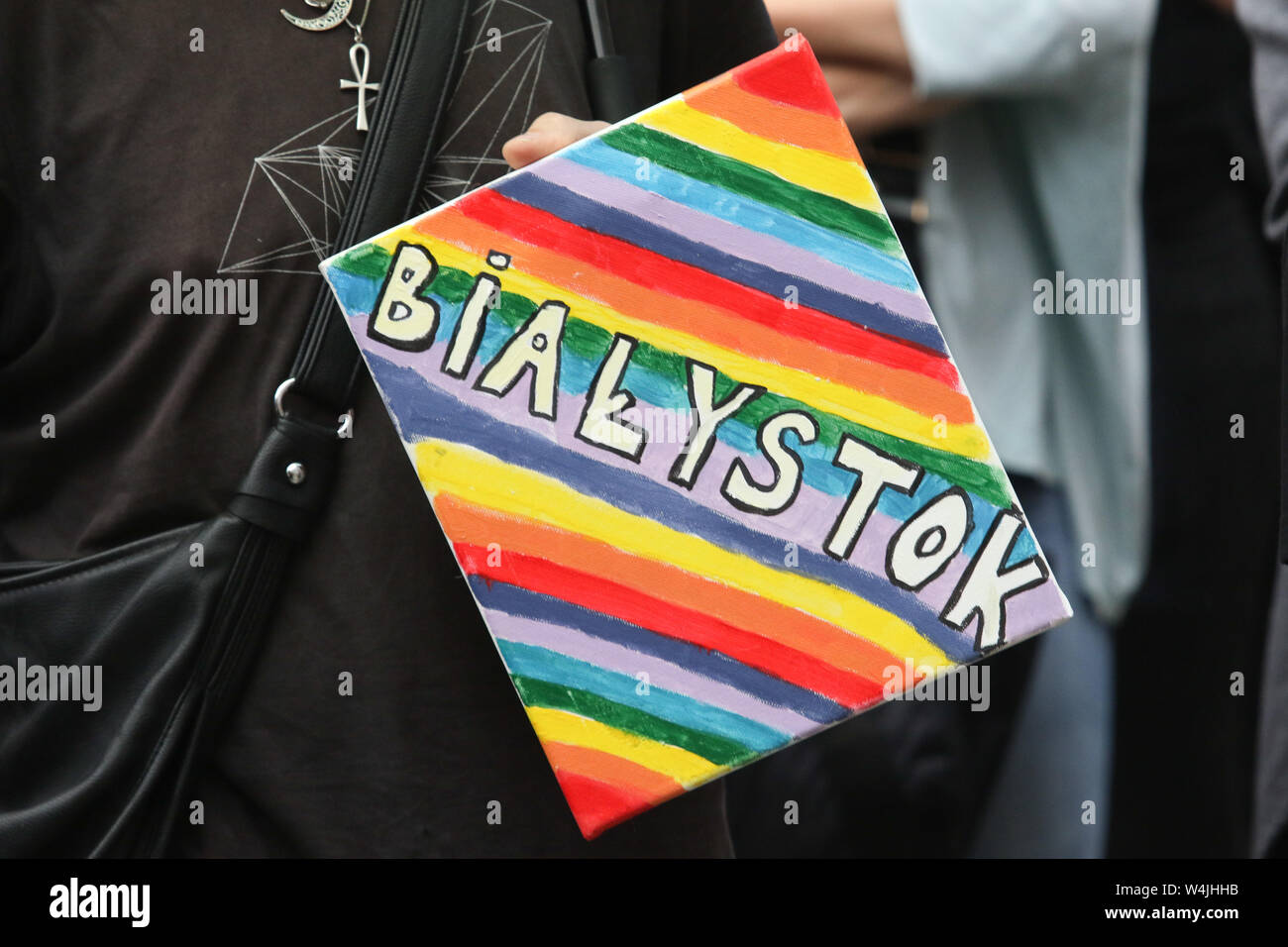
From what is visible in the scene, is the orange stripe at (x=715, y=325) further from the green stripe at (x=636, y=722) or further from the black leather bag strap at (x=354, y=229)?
the green stripe at (x=636, y=722)

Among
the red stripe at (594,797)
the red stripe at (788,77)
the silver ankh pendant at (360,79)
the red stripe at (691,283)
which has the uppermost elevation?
the silver ankh pendant at (360,79)

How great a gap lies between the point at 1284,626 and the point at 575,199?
35.3 inches

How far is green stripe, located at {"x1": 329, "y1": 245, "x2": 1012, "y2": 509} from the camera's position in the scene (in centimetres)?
90

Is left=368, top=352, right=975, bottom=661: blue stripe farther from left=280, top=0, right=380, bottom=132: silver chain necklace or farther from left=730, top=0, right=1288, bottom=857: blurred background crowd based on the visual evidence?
left=730, top=0, right=1288, bottom=857: blurred background crowd

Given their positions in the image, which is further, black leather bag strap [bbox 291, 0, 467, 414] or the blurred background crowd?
the blurred background crowd

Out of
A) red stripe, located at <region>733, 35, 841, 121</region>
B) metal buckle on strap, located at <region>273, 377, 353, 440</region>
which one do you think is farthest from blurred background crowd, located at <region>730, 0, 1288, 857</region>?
metal buckle on strap, located at <region>273, 377, 353, 440</region>

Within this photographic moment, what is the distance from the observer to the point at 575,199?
903mm

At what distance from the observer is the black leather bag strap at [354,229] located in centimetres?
96

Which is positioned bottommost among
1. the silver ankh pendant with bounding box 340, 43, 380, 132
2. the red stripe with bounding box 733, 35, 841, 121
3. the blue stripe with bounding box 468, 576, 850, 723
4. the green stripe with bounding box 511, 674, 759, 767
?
the green stripe with bounding box 511, 674, 759, 767

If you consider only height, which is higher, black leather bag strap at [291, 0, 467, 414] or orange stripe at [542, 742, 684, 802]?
black leather bag strap at [291, 0, 467, 414]

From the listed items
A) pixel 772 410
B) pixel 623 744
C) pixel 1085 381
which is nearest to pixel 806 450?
pixel 772 410

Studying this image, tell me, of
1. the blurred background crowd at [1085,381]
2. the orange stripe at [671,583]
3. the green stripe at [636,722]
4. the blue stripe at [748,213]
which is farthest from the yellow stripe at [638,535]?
the blurred background crowd at [1085,381]

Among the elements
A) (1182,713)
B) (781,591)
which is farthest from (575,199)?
(1182,713)

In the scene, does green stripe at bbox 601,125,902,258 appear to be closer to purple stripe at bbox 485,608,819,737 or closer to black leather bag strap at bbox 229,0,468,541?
black leather bag strap at bbox 229,0,468,541
